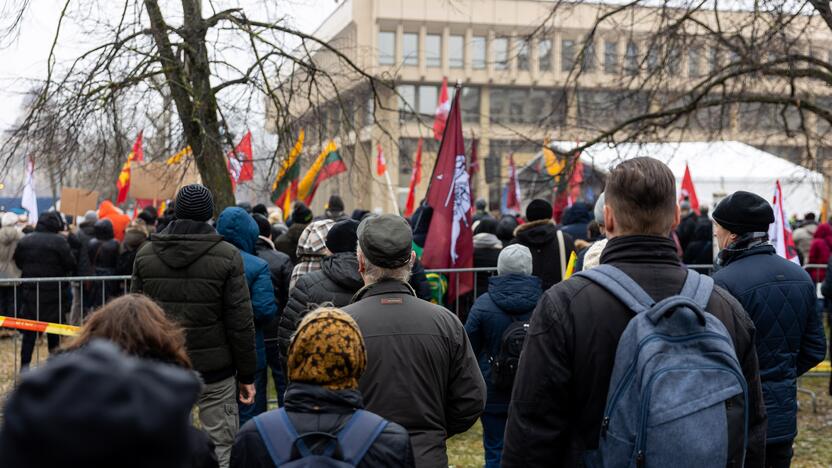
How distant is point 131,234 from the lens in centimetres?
1046

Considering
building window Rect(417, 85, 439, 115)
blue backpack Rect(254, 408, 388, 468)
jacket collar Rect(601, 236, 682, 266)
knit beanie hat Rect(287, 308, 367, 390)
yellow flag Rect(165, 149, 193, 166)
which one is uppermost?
building window Rect(417, 85, 439, 115)

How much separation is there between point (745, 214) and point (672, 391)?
244 centimetres

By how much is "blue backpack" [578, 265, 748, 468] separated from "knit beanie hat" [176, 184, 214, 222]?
344 cm

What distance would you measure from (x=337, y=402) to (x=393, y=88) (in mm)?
Answer: 8240

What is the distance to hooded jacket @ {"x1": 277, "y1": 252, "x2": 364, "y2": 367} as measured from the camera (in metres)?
4.95

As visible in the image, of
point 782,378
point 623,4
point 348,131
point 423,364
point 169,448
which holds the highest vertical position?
point 623,4

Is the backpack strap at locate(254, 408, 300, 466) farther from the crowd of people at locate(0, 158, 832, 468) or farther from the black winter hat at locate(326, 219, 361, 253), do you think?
the black winter hat at locate(326, 219, 361, 253)

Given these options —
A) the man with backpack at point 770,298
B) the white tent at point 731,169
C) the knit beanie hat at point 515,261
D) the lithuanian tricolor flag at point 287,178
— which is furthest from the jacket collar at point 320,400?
the white tent at point 731,169

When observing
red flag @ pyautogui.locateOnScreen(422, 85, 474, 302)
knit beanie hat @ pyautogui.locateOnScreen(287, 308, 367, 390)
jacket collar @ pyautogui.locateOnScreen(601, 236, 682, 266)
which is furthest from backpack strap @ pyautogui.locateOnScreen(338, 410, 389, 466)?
red flag @ pyautogui.locateOnScreen(422, 85, 474, 302)

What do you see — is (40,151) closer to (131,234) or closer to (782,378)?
(131,234)

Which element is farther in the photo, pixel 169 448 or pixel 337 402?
pixel 337 402

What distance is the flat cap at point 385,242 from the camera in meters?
3.71

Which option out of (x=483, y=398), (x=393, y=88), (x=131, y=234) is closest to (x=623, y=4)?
(x=393, y=88)

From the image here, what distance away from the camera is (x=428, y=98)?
63.2 metres
